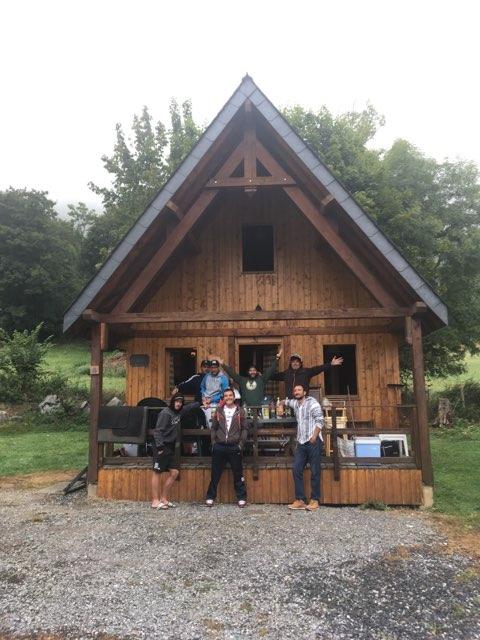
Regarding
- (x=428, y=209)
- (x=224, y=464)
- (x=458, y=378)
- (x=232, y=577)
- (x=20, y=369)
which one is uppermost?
(x=428, y=209)

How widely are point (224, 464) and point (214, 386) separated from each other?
1700mm

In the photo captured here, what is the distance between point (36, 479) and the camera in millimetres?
Result: 10586

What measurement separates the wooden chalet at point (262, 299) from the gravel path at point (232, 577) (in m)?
0.82

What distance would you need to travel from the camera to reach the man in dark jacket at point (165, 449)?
768 centimetres

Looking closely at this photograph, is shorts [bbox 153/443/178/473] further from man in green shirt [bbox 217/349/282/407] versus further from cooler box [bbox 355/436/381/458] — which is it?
cooler box [bbox 355/436/381/458]

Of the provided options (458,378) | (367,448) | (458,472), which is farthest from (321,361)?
(458,378)

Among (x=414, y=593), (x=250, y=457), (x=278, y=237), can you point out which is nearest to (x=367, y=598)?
(x=414, y=593)

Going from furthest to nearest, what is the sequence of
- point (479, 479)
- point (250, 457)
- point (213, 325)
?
point (213, 325), point (479, 479), point (250, 457)

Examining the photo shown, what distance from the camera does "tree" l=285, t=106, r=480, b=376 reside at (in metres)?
19.2

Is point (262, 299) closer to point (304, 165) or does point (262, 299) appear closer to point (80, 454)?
point (304, 165)

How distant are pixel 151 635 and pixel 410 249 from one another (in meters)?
17.2

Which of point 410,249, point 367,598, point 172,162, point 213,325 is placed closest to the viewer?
point 367,598

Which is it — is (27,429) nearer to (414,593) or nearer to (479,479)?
(479,479)

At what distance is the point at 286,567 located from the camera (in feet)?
17.5
